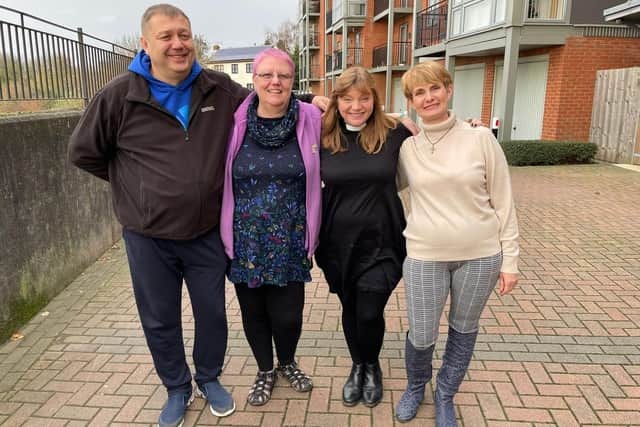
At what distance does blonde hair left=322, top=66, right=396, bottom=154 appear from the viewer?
8.12 feet

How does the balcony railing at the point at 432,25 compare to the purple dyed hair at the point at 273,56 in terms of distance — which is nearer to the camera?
the purple dyed hair at the point at 273,56

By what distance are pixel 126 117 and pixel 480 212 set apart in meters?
1.72

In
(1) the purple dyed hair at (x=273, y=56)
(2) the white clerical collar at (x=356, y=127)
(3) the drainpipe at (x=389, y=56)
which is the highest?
(3) the drainpipe at (x=389, y=56)

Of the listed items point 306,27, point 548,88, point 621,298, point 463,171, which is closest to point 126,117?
point 463,171

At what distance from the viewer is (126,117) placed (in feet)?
7.98

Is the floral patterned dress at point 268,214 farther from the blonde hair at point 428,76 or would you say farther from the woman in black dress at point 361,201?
the blonde hair at point 428,76

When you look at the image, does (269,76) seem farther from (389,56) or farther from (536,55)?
→ (389,56)

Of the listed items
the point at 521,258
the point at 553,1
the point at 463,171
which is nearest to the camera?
the point at 463,171

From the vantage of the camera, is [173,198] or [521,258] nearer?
[173,198]

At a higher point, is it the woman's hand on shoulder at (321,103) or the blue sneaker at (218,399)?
the woman's hand on shoulder at (321,103)

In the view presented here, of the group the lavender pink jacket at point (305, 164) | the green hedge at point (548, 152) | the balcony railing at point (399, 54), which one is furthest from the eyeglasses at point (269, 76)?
the balcony railing at point (399, 54)

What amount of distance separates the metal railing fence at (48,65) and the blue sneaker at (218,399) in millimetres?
3258

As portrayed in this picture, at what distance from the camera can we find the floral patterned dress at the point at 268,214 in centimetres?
252

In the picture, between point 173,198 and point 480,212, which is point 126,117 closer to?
point 173,198
